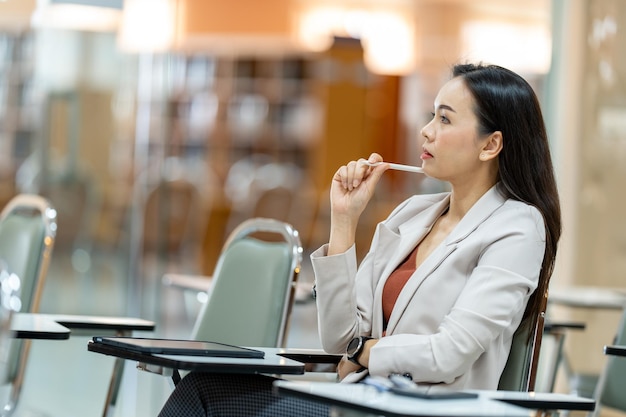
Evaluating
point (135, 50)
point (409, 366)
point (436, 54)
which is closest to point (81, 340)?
point (135, 50)

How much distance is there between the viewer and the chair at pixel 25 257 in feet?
10.4

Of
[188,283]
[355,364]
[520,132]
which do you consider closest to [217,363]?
[355,364]

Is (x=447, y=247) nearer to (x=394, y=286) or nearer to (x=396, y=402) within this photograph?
(x=394, y=286)

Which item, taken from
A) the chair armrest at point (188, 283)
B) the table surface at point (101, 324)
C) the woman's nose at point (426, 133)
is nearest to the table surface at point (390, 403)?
the woman's nose at point (426, 133)

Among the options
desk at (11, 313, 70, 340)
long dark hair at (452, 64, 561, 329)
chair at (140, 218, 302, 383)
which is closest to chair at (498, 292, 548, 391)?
long dark hair at (452, 64, 561, 329)

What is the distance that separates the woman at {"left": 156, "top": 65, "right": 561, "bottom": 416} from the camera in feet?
7.10

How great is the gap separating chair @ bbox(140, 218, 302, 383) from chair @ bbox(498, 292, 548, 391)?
0.70 metres

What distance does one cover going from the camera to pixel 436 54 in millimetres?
12844

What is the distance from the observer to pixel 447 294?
2309 millimetres

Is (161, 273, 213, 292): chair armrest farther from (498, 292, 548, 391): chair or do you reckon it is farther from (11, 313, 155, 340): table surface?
(498, 292, 548, 391): chair

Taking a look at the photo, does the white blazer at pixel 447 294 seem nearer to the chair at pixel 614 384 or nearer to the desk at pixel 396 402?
the desk at pixel 396 402

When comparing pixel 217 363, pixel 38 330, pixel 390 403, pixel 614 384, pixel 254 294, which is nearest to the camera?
pixel 390 403

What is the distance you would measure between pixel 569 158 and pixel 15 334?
Result: 3674mm

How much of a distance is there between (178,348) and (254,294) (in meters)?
0.91
